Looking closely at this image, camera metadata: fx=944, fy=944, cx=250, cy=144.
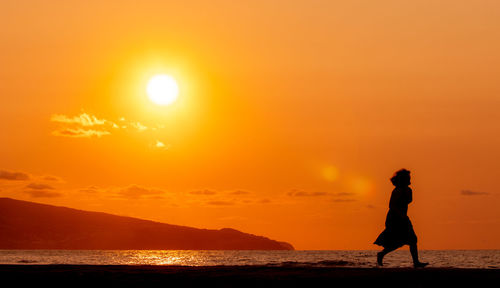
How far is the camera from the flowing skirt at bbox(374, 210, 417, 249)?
2541 cm

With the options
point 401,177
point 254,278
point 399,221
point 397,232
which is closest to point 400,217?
point 399,221

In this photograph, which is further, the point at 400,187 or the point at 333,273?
the point at 400,187

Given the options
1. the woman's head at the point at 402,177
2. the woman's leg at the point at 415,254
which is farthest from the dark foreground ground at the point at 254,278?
the woman's head at the point at 402,177

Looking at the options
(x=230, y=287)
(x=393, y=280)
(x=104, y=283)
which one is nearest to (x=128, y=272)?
(x=104, y=283)

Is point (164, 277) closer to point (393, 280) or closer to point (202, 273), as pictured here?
point (202, 273)

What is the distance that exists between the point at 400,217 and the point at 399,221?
112 millimetres

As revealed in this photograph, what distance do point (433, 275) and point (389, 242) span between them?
6.88 m

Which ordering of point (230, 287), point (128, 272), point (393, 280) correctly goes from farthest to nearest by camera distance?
point (128, 272)
point (393, 280)
point (230, 287)

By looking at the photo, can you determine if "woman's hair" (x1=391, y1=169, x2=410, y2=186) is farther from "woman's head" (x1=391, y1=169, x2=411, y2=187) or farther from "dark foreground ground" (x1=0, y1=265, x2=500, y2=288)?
"dark foreground ground" (x1=0, y1=265, x2=500, y2=288)

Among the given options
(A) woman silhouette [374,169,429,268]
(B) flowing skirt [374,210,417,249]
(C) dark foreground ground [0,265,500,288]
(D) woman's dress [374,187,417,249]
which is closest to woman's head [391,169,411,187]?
(A) woman silhouette [374,169,429,268]

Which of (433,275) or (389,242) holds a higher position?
(389,242)

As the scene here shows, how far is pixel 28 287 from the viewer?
16.4 meters

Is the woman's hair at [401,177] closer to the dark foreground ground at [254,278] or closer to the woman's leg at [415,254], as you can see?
the woman's leg at [415,254]

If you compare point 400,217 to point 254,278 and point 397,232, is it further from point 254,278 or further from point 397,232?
point 254,278
